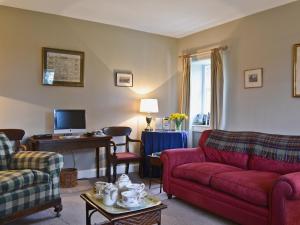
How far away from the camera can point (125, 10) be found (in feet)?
13.7

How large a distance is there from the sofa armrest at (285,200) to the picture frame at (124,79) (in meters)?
3.25

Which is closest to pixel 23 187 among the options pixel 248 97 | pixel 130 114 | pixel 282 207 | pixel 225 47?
pixel 282 207

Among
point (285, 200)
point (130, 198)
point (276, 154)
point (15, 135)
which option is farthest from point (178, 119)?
point (130, 198)

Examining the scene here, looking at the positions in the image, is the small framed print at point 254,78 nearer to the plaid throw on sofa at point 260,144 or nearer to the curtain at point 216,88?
the curtain at point 216,88

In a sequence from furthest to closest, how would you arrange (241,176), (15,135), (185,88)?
1. (185,88)
2. (15,135)
3. (241,176)

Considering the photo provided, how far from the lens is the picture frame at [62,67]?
170 inches

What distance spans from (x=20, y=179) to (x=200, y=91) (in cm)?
371

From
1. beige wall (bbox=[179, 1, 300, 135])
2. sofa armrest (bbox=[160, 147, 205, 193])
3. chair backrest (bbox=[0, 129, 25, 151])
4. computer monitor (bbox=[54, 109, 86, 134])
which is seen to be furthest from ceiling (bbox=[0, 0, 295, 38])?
sofa armrest (bbox=[160, 147, 205, 193])

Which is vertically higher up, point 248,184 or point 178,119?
point 178,119

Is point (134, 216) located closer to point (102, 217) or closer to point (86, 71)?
point (102, 217)

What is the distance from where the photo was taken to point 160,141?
4.66m

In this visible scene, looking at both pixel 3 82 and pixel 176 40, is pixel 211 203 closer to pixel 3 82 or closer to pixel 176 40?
pixel 3 82

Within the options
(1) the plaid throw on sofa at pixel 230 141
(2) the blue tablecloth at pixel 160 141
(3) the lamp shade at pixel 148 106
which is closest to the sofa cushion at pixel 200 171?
(1) the plaid throw on sofa at pixel 230 141

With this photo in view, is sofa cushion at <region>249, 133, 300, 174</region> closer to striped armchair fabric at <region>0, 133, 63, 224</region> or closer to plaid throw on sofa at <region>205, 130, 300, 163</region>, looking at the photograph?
plaid throw on sofa at <region>205, 130, 300, 163</region>
